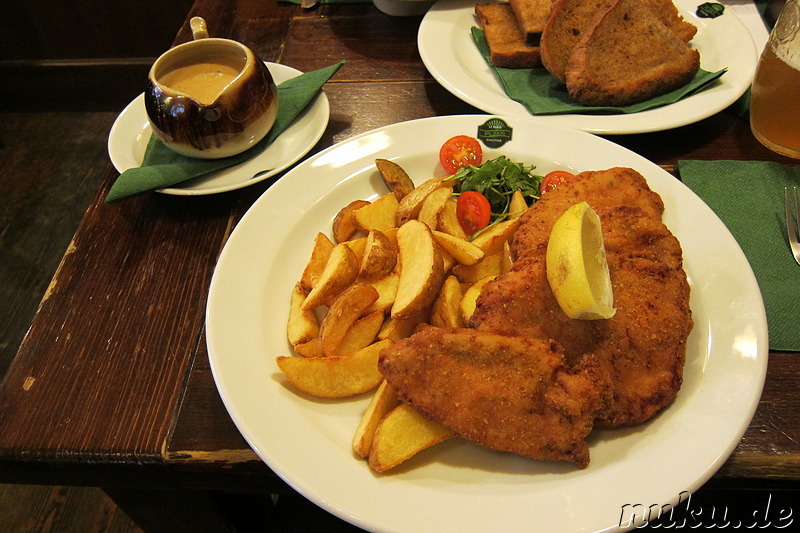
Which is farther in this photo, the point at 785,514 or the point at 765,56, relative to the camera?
the point at 765,56

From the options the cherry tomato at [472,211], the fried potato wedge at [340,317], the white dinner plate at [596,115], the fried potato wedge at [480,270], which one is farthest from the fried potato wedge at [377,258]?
the white dinner plate at [596,115]

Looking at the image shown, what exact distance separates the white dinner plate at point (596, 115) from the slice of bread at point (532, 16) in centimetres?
25

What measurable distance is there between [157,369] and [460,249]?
1.08 m

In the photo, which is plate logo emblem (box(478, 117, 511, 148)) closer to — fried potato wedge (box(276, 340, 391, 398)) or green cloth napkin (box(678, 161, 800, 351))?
green cloth napkin (box(678, 161, 800, 351))

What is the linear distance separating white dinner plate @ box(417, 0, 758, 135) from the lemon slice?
0.99m

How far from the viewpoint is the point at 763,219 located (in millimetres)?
2125

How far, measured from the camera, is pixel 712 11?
301 centimetres

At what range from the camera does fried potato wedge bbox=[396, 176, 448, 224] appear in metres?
2.07

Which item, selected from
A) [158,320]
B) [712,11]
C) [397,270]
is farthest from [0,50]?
[712,11]

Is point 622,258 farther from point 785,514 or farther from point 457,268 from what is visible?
point 785,514

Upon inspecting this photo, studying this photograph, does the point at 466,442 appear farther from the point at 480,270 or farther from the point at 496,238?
the point at 496,238

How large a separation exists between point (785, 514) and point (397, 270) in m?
1.83

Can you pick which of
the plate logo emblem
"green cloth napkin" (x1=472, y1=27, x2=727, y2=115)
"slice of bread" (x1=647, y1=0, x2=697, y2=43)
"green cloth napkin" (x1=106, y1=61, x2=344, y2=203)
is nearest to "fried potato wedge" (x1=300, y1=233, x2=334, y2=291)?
"green cloth napkin" (x1=106, y1=61, x2=344, y2=203)

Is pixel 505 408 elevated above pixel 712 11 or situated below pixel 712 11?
below
